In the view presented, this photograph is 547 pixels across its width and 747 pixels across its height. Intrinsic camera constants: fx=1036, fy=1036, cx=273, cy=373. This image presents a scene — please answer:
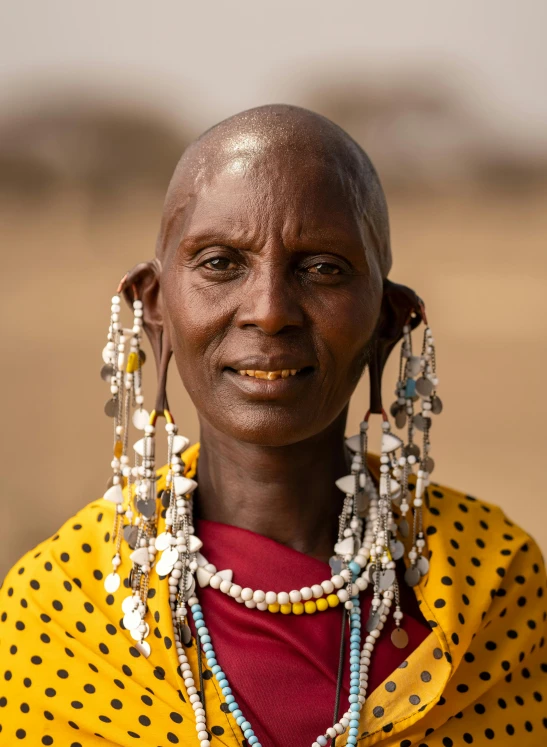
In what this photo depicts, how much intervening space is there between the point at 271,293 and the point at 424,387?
0.38 metres

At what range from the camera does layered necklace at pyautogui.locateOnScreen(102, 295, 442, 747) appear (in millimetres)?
1552

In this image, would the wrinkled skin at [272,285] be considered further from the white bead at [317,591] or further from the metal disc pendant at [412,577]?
the metal disc pendant at [412,577]

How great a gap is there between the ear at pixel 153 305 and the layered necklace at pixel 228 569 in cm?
3

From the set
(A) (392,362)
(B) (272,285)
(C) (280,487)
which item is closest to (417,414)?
(C) (280,487)

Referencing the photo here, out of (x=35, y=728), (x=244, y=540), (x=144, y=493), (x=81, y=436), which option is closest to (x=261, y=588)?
(x=244, y=540)

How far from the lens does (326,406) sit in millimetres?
1527

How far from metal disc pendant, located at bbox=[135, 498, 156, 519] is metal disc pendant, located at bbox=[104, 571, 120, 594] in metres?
0.10

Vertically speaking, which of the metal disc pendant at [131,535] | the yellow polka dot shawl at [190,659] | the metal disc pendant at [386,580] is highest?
the metal disc pendant at [131,535]

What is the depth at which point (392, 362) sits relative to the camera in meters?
5.23

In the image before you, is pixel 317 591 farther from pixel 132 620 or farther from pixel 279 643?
pixel 132 620

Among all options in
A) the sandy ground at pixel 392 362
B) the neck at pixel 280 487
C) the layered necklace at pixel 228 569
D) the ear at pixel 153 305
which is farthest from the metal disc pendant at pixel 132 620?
the sandy ground at pixel 392 362

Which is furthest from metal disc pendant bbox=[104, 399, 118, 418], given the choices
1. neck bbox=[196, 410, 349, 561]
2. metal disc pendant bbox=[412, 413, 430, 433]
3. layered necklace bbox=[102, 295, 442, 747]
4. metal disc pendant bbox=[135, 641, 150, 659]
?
metal disc pendant bbox=[412, 413, 430, 433]

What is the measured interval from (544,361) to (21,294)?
2.85 metres

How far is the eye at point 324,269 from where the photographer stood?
4.93 ft
